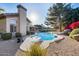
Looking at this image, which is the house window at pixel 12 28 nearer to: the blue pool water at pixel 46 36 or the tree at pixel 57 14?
the blue pool water at pixel 46 36

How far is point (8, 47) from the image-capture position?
305cm

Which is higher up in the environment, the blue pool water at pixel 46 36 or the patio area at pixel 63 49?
the blue pool water at pixel 46 36

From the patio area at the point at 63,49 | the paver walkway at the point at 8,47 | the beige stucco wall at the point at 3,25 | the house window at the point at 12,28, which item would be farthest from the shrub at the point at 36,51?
the beige stucco wall at the point at 3,25

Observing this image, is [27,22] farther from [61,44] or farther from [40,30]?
[61,44]

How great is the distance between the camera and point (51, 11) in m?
3.12

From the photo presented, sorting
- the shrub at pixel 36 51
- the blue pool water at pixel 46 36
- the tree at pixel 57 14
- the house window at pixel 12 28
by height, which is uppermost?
Result: the tree at pixel 57 14

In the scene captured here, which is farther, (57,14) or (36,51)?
(57,14)

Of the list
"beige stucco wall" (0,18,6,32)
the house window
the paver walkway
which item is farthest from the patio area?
"beige stucco wall" (0,18,6,32)

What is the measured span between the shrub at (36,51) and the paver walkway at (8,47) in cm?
32

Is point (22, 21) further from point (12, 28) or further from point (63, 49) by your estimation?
point (63, 49)

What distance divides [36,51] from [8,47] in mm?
607

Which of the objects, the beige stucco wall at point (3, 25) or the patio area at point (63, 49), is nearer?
the patio area at point (63, 49)

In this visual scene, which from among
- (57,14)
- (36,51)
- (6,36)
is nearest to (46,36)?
(36,51)

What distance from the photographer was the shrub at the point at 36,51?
297cm
